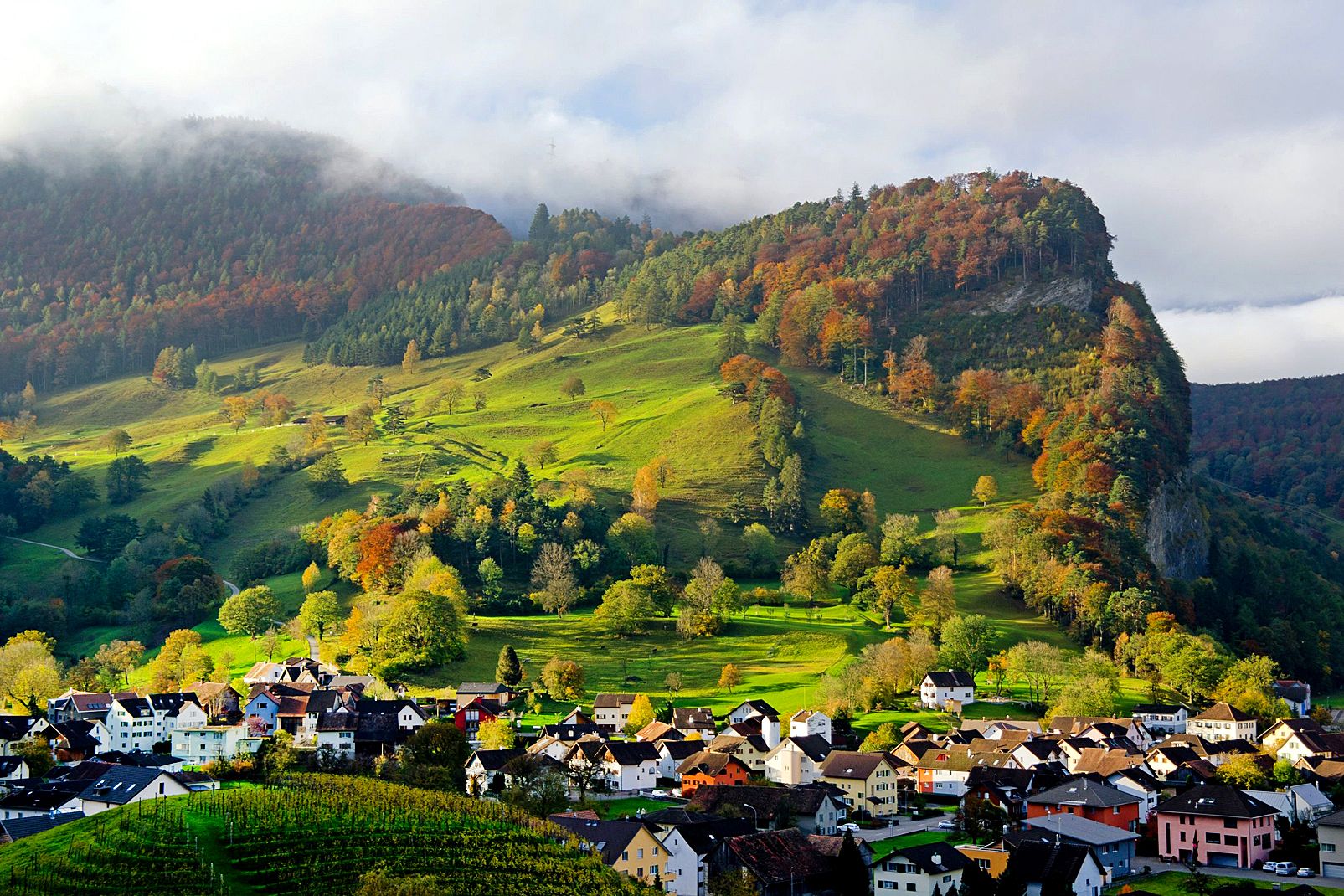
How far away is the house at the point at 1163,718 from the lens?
270ft

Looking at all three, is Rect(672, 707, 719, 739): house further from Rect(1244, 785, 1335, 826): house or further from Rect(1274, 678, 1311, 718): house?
Rect(1274, 678, 1311, 718): house

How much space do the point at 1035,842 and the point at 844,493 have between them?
71.6 meters

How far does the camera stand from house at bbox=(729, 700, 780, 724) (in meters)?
80.7

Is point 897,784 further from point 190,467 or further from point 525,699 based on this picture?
point 190,467

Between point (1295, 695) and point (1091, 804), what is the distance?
39.5 metres

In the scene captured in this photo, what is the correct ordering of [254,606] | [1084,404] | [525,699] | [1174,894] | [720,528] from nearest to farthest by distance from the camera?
[1174,894], [525,699], [254,606], [720,528], [1084,404]

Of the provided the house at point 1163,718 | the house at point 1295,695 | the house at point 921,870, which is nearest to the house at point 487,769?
the house at point 921,870

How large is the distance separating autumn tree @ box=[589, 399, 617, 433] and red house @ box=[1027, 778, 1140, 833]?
83808 mm

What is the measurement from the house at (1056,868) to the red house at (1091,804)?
792 cm

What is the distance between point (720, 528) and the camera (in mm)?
119375

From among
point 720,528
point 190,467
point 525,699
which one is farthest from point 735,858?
point 190,467

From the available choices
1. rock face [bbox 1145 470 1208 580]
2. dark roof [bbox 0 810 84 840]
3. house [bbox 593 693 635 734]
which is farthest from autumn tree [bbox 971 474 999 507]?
dark roof [bbox 0 810 84 840]

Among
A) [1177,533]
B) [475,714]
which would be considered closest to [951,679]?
[475,714]

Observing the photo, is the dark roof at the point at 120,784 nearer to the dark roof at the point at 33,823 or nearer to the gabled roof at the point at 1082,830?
the dark roof at the point at 33,823
